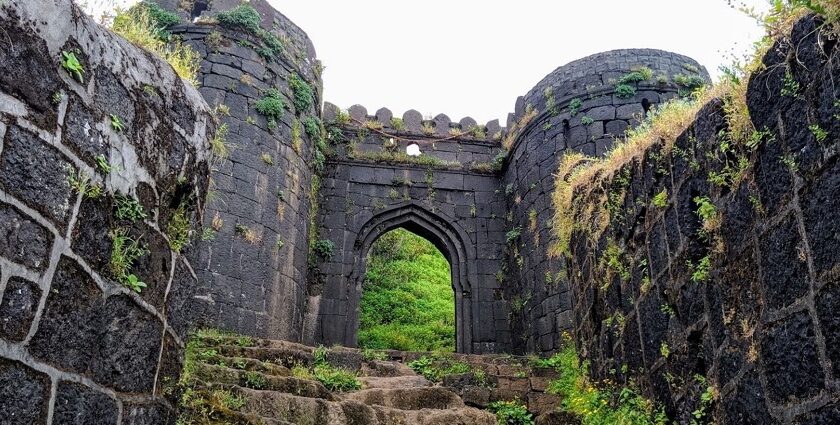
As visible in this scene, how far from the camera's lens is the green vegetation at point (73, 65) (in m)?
2.74

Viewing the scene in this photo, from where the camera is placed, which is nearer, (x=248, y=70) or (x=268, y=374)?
(x=268, y=374)

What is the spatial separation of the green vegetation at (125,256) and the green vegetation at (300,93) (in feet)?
32.7

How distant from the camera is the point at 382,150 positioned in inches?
594

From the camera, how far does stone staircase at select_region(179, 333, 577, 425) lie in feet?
18.3

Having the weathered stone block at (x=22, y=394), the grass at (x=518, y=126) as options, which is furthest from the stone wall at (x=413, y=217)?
the weathered stone block at (x=22, y=394)

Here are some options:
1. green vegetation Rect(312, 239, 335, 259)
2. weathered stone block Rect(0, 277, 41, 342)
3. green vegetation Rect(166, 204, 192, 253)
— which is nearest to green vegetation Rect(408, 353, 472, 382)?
green vegetation Rect(312, 239, 335, 259)

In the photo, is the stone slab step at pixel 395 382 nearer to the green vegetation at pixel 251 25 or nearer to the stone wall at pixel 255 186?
the stone wall at pixel 255 186

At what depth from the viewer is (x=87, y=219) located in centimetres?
277

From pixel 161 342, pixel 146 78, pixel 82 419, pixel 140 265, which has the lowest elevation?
pixel 82 419

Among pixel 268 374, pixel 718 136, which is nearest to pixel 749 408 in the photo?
pixel 718 136

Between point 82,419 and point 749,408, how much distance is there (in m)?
2.82

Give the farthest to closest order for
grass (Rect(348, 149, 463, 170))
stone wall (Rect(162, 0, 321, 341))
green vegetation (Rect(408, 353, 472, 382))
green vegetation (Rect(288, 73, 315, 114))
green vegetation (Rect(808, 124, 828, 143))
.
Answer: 1. grass (Rect(348, 149, 463, 170))
2. green vegetation (Rect(288, 73, 315, 114))
3. stone wall (Rect(162, 0, 321, 341))
4. green vegetation (Rect(408, 353, 472, 382))
5. green vegetation (Rect(808, 124, 828, 143))

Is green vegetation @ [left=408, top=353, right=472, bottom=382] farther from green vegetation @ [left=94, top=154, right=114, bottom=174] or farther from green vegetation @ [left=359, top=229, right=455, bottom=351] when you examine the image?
green vegetation @ [left=359, top=229, right=455, bottom=351]

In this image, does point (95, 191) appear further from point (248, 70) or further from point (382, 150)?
point (382, 150)
